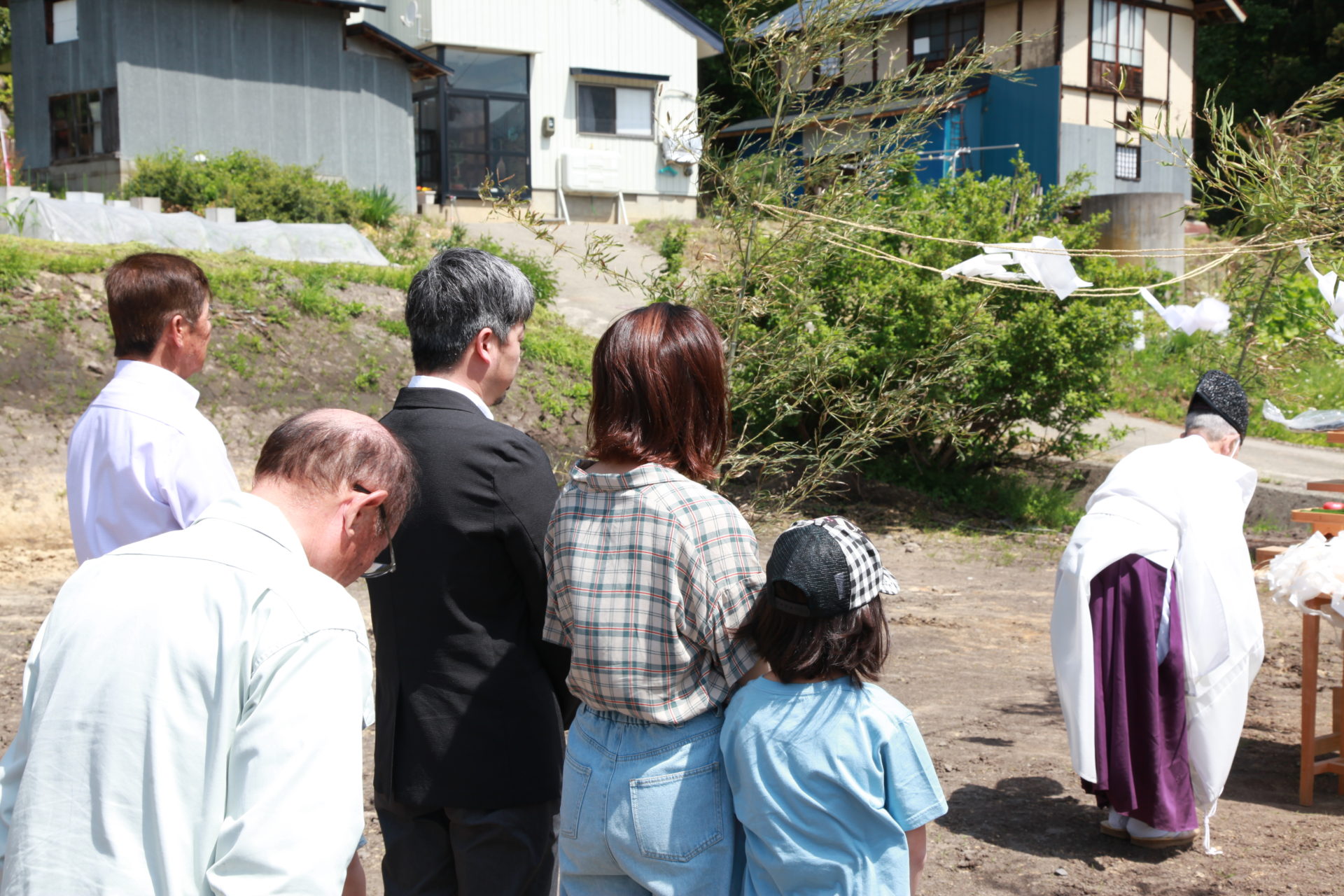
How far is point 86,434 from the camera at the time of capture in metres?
2.89

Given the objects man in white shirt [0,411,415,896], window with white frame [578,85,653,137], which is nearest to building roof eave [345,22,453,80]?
window with white frame [578,85,653,137]

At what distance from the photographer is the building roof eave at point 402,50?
21.8 meters

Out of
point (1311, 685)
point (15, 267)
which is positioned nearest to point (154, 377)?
point (1311, 685)

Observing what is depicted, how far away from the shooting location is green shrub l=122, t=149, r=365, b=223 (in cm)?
1750

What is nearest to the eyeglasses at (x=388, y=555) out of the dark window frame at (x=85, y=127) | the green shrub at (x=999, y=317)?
the green shrub at (x=999, y=317)

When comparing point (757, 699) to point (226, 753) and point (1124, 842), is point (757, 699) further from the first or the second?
point (1124, 842)

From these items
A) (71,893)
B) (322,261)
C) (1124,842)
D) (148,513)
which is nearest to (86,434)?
(148,513)

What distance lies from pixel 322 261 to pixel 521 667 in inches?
512

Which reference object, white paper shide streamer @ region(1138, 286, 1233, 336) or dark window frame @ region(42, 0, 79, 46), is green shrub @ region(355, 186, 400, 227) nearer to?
dark window frame @ region(42, 0, 79, 46)

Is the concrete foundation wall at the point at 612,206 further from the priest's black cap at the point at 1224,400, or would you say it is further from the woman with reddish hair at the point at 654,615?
the woman with reddish hair at the point at 654,615

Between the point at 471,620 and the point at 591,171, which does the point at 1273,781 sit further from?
the point at 591,171

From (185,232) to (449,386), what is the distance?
1320cm

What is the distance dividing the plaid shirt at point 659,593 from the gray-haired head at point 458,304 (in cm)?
50

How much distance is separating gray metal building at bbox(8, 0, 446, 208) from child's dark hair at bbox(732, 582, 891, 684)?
19.9 m
